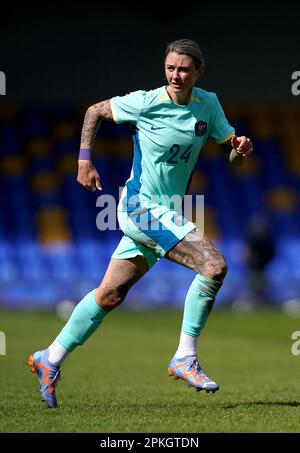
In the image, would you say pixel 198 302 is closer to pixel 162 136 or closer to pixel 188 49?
pixel 162 136

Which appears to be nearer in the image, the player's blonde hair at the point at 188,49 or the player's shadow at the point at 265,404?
the player's blonde hair at the point at 188,49

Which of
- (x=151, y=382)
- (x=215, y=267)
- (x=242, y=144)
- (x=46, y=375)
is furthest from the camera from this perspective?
(x=151, y=382)

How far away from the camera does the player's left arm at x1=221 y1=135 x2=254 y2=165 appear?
18.2 feet

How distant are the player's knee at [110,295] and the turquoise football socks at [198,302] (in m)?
0.40

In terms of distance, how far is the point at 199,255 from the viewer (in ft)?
17.8

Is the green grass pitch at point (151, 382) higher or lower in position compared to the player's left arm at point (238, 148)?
lower

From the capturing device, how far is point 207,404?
588cm

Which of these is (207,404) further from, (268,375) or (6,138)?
(6,138)

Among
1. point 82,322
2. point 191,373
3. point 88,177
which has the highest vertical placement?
point 88,177

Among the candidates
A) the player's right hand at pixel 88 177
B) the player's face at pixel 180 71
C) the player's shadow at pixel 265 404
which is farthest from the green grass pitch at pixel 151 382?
the player's face at pixel 180 71

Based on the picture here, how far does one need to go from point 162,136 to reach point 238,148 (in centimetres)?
46

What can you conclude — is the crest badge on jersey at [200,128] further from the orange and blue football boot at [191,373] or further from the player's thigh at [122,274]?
the orange and blue football boot at [191,373]

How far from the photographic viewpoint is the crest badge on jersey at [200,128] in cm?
564

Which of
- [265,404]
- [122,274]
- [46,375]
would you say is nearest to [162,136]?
[122,274]
